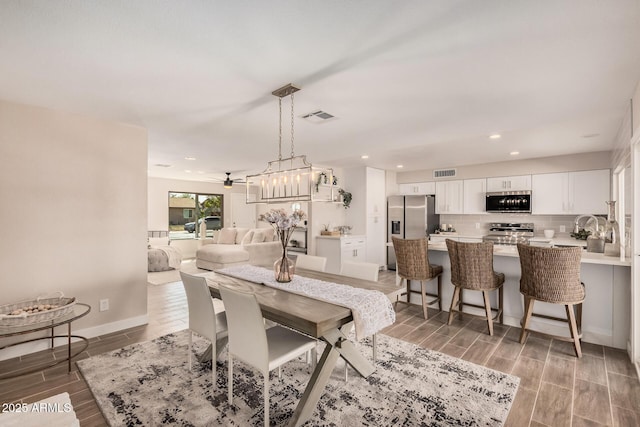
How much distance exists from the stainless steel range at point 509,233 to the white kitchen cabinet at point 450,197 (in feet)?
2.49

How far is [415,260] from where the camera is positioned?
3898 millimetres

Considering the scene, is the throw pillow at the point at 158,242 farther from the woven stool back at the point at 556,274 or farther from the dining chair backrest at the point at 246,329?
the woven stool back at the point at 556,274

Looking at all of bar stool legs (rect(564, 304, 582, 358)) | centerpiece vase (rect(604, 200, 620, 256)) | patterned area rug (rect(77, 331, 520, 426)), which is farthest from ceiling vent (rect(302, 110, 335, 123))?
centerpiece vase (rect(604, 200, 620, 256))

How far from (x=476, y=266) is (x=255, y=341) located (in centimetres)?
262

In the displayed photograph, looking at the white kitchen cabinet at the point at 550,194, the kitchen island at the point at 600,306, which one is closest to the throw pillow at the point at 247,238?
the kitchen island at the point at 600,306

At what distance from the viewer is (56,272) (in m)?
3.04

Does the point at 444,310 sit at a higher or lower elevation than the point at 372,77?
lower

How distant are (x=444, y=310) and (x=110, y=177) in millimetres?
4499

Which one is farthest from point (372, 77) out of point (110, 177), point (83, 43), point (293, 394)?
point (110, 177)

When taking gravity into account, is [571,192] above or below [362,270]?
above

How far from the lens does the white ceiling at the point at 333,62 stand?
1.56 meters

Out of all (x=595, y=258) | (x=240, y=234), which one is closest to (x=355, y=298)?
(x=595, y=258)

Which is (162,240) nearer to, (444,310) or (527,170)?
(444,310)

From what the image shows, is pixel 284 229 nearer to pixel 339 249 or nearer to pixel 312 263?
pixel 312 263
